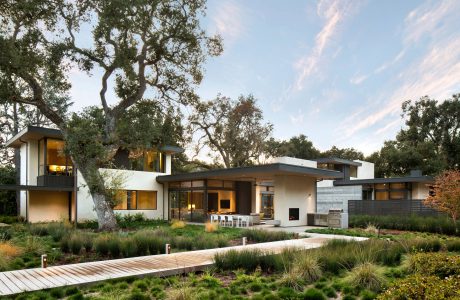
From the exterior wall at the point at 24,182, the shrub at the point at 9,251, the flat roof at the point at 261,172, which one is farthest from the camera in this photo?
the exterior wall at the point at 24,182

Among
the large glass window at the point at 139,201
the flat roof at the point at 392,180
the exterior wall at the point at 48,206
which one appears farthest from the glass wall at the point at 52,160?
the flat roof at the point at 392,180

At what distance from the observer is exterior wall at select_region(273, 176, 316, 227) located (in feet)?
64.1

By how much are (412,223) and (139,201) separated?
15071mm

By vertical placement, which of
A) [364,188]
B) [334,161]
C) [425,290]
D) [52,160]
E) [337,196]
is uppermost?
[334,161]

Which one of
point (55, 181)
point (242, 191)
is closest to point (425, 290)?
point (55, 181)

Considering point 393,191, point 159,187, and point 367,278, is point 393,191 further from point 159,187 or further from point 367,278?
point 367,278

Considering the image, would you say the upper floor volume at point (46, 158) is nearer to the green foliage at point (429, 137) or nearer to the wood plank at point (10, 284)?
the wood plank at point (10, 284)

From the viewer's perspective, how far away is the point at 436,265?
20.6 feet

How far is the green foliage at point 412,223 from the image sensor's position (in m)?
15.8

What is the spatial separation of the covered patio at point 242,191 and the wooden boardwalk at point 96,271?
920cm

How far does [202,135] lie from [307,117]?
987cm

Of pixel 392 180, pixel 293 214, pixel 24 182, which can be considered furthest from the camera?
pixel 392 180

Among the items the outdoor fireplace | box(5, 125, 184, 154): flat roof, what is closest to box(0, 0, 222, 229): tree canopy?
box(5, 125, 184, 154): flat roof

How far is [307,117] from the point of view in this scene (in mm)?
28938
